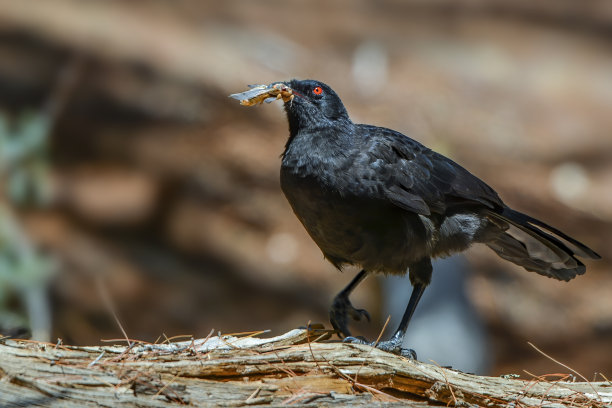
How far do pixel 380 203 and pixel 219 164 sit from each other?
5.71 meters

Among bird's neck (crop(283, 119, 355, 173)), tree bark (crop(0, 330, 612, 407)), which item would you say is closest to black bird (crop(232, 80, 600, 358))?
bird's neck (crop(283, 119, 355, 173))

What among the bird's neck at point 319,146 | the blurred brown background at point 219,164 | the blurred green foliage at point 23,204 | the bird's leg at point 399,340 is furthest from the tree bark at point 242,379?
the blurred green foliage at point 23,204

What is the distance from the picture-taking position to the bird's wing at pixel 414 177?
452 cm

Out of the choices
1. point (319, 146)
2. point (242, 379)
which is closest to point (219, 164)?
point (319, 146)

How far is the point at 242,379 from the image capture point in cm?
354

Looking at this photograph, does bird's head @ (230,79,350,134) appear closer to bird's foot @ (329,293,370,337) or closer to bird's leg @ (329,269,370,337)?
bird's leg @ (329,269,370,337)

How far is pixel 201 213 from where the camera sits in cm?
980

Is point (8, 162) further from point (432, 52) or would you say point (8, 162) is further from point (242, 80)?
point (432, 52)

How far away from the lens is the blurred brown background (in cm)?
936

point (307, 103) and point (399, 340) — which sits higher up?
point (307, 103)

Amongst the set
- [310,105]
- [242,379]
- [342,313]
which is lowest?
[242,379]

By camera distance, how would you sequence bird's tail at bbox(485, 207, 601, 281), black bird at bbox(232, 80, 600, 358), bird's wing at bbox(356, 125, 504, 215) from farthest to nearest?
bird's tail at bbox(485, 207, 601, 281) < bird's wing at bbox(356, 125, 504, 215) < black bird at bbox(232, 80, 600, 358)

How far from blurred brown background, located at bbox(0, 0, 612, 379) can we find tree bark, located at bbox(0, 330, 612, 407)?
531cm

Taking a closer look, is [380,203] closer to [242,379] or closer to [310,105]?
[310,105]
